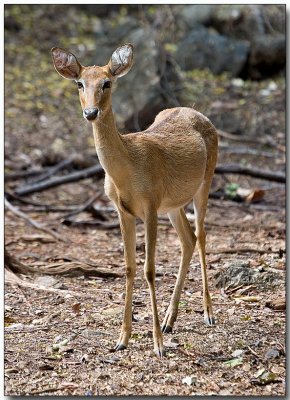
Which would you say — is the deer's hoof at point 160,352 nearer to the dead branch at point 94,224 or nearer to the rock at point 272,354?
the rock at point 272,354

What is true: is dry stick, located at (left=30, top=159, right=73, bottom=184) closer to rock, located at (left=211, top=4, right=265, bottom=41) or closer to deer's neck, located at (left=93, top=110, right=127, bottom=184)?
rock, located at (left=211, top=4, right=265, bottom=41)

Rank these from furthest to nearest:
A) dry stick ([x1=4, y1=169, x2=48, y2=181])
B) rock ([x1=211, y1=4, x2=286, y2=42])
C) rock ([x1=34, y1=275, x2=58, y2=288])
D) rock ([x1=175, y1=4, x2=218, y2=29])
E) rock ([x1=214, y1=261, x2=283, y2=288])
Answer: rock ([x1=175, y1=4, x2=218, y2=29]) < rock ([x1=211, y1=4, x2=286, y2=42]) < dry stick ([x1=4, y1=169, x2=48, y2=181]) < rock ([x1=34, y1=275, x2=58, y2=288]) < rock ([x1=214, y1=261, x2=283, y2=288])

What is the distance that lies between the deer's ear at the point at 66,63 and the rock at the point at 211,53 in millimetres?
7558

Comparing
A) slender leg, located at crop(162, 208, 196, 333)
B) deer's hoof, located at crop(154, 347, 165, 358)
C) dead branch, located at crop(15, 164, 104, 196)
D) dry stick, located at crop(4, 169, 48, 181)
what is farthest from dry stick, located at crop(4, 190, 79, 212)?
deer's hoof, located at crop(154, 347, 165, 358)

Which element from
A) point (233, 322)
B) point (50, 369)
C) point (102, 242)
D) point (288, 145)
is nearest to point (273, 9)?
point (102, 242)

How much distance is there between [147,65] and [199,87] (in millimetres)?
926

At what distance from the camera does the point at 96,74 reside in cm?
402

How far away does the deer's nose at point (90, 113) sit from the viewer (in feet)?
12.6

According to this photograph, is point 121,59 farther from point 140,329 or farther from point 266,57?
point 266,57

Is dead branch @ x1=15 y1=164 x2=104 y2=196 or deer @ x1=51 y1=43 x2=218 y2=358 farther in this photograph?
dead branch @ x1=15 y1=164 x2=104 y2=196

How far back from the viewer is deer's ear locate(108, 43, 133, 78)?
4.07 meters

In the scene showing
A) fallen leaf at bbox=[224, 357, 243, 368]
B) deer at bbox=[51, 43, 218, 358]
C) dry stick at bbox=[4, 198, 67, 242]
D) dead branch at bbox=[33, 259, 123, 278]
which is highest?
deer at bbox=[51, 43, 218, 358]

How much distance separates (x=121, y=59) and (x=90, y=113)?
43 cm

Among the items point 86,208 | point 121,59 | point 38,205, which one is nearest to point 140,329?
point 121,59
